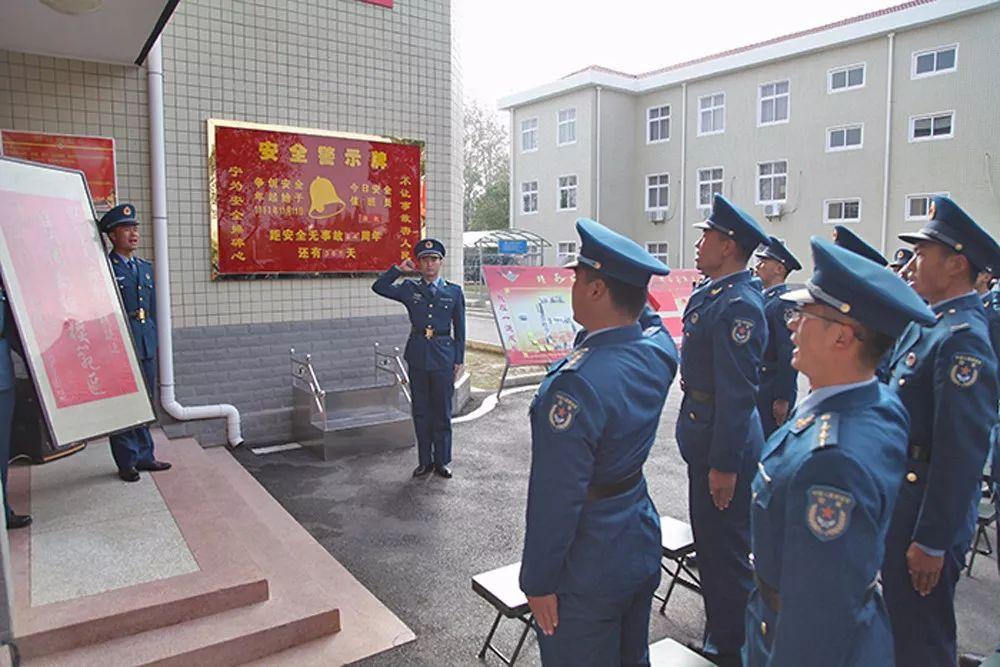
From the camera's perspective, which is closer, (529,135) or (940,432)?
(940,432)

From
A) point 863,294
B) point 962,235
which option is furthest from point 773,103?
point 863,294

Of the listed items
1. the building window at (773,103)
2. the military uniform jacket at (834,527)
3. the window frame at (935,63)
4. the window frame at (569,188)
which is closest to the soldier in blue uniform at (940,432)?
the military uniform jacket at (834,527)

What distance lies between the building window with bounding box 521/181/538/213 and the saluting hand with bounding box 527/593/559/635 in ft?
80.2

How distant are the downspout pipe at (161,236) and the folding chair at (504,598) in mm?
3722

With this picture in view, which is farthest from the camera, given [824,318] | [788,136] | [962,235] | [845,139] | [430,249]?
[788,136]

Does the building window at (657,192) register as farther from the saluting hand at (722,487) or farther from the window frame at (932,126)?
the saluting hand at (722,487)

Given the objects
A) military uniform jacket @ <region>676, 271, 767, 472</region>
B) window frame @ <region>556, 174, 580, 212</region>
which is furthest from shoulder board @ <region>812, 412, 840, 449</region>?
window frame @ <region>556, 174, 580, 212</region>

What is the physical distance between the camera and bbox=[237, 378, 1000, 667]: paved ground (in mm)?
3145

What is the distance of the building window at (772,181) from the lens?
19.7 metres

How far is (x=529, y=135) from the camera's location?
25641mm

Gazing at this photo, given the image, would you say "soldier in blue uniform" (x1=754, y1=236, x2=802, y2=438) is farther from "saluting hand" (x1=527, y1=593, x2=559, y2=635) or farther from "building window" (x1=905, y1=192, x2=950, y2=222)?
"building window" (x1=905, y1=192, x2=950, y2=222)

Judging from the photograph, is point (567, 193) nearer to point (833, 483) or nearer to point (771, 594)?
point (771, 594)

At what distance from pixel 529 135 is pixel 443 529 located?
23.1m

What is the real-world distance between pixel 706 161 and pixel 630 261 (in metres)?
21.2
